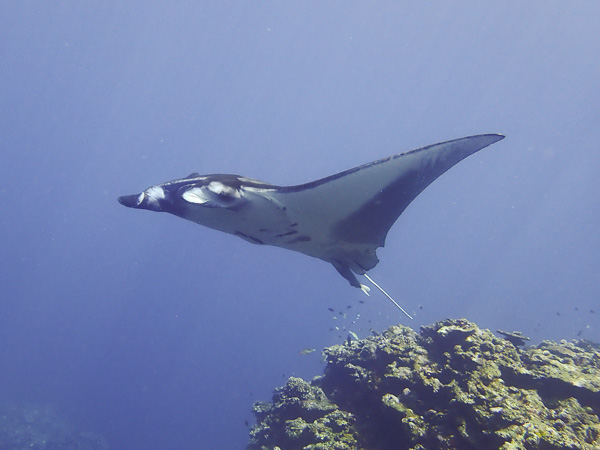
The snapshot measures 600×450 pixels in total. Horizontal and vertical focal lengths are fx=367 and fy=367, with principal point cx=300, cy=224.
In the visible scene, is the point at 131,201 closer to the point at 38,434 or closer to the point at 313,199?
the point at 313,199

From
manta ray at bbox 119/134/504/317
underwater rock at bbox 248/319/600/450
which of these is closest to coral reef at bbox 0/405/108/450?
underwater rock at bbox 248/319/600/450

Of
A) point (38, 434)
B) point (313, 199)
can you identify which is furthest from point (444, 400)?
point (38, 434)

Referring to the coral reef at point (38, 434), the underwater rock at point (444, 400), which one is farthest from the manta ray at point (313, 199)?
the coral reef at point (38, 434)

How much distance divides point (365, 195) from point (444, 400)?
2.63 m

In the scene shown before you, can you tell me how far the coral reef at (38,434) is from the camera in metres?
25.9

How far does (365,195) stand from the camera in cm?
340

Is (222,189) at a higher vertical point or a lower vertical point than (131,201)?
higher

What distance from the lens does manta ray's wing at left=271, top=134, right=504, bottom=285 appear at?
309cm

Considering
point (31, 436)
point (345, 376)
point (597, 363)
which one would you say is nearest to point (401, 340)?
point (345, 376)

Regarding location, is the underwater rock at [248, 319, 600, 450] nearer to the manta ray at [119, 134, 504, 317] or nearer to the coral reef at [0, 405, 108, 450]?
the manta ray at [119, 134, 504, 317]

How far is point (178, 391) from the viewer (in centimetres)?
6781

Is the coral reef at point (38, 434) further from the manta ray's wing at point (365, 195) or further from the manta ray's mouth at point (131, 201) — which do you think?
the manta ray's wing at point (365, 195)

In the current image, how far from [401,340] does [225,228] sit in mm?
3576

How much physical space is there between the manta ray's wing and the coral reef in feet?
105
